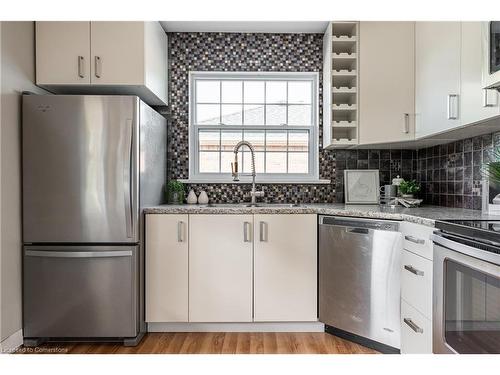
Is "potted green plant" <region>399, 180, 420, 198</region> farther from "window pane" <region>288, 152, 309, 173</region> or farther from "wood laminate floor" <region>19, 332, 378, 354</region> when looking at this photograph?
"wood laminate floor" <region>19, 332, 378, 354</region>

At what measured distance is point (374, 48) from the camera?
→ 268cm

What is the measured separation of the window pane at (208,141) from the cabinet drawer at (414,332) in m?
2.00

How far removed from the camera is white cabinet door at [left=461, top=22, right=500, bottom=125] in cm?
166

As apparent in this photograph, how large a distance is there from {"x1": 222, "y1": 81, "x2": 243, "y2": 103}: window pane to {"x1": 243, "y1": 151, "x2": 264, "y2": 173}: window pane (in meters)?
0.51

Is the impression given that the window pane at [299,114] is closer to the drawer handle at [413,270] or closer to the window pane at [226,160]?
the window pane at [226,160]

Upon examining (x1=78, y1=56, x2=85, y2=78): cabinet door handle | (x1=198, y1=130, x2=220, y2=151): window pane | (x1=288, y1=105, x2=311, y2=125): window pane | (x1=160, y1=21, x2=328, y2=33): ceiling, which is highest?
(x1=160, y1=21, x2=328, y2=33): ceiling

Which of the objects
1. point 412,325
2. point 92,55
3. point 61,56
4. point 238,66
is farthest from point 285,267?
point 61,56

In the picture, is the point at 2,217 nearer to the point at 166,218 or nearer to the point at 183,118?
the point at 166,218

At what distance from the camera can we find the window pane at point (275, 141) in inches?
128

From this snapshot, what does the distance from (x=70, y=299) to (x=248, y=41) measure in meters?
2.48

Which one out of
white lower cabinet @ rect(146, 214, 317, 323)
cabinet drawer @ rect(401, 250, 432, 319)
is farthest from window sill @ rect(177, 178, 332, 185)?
cabinet drawer @ rect(401, 250, 432, 319)

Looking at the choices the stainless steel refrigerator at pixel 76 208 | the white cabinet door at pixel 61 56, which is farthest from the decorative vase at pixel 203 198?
the white cabinet door at pixel 61 56

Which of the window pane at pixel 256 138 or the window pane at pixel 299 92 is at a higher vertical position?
the window pane at pixel 299 92

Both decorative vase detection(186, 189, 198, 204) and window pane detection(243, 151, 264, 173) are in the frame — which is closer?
decorative vase detection(186, 189, 198, 204)
